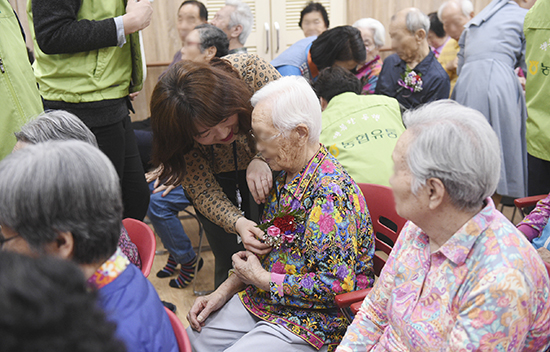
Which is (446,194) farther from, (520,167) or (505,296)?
(520,167)

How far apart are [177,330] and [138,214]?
1.42 metres

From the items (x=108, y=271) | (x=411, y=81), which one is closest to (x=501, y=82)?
(x=411, y=81)

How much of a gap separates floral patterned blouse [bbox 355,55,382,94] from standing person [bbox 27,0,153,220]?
2194 millimetres

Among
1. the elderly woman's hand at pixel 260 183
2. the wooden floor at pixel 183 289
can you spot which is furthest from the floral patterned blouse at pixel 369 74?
the elderly woman's hand at pixel 260 183

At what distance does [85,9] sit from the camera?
6.68 feet

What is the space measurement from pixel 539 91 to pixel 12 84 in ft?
7.93

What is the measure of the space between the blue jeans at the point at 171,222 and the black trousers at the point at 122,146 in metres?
0.73

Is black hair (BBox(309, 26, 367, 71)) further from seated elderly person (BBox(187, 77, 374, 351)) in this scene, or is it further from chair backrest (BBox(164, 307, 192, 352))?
chair backrest (BBox(164, 307, 192, 352))

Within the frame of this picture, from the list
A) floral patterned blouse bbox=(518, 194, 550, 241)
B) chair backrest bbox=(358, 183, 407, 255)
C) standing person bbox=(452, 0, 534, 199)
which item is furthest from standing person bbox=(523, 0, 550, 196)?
chair backrest bbox=(358, 183, 407, 255)

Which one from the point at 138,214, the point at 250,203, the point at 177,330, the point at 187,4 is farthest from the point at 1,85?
the point at 187,4

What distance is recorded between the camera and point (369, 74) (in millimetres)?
3955

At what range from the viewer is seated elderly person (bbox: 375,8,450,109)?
11.5ft

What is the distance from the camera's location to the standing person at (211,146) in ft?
5.64

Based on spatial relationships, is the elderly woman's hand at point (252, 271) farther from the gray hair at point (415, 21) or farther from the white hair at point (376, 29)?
the white hair at point (376, 29)
